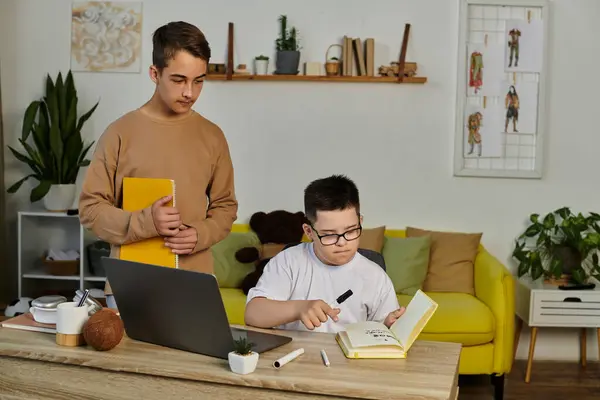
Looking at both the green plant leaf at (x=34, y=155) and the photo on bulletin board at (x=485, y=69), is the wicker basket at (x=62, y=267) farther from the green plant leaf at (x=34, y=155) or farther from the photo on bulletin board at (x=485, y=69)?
the photo on bulletin board at (x=485, y=69)

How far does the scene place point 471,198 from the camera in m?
4.96

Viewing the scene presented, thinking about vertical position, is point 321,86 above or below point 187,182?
above

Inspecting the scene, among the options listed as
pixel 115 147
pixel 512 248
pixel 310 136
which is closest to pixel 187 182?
pixel 115 147

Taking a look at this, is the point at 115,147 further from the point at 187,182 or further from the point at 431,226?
the point at 431,226

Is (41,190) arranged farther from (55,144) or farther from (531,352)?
(531,352)

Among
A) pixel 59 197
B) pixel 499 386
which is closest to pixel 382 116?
pixel 499 386

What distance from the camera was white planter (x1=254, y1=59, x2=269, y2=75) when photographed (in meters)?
4.85

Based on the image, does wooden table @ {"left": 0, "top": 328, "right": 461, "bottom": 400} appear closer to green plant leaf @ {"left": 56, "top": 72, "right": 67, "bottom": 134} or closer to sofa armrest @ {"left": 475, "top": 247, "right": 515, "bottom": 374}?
sofa armrest @ {"left": 475, "top": 247, "right": 515, "bottom": 374}

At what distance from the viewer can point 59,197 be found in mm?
4891

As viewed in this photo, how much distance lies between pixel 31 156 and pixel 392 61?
2179 mm

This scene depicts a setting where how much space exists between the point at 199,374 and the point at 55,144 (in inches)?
126

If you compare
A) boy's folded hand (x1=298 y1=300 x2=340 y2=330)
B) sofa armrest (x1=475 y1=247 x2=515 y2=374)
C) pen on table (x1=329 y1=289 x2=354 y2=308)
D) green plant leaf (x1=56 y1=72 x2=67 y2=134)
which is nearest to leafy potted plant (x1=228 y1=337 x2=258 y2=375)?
boy's folded hand (x1=298 y1=300 x2=340 y2=330)

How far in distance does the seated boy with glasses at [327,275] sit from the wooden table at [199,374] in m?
0.22

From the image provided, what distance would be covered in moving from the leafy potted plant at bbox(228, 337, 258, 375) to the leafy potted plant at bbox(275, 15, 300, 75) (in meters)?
3.08
